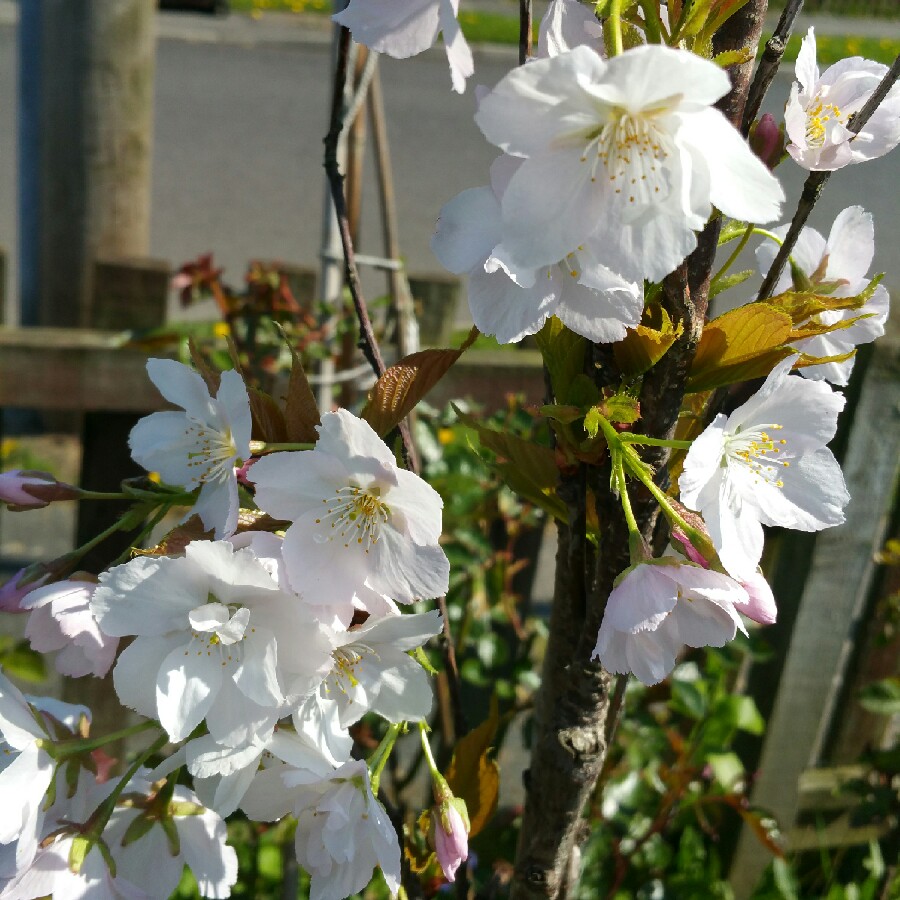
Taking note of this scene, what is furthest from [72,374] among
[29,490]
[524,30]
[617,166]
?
[617,166]

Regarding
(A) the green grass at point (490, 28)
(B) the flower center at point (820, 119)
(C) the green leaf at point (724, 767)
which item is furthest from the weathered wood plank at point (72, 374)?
(A) the green grass at point (490, 28)

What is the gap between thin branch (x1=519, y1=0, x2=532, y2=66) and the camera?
0.62 metres

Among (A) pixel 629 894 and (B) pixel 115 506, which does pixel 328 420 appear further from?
(A) pixel 629 894

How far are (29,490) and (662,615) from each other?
52 centimetres

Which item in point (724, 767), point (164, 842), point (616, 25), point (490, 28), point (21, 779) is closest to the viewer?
point (616, 25)

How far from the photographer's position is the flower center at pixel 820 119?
67 centimetres

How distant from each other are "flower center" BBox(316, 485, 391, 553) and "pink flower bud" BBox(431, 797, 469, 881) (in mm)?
256

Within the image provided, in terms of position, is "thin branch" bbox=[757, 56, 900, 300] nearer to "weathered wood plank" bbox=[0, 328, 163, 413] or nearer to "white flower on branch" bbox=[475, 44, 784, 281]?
"white flower on branch" bbox=[475, 44, 784, 281]

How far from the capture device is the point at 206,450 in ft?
2.47

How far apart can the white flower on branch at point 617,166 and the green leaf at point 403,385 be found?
16cm

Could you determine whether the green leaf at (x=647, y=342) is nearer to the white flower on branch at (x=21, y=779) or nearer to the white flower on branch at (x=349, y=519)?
the white flower on branch at (x=349, y=519)

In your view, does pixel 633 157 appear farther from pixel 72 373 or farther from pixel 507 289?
pixel 72 373

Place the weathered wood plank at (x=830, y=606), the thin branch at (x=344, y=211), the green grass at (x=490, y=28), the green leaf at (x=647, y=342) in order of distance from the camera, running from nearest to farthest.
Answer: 1. the green leaf at (x=647, y=342)
2. the thin branch at (x=344, y=211)
3. the weathered wood plank at (x=830, y=606)
4. the green grass at (x=490, y=28)

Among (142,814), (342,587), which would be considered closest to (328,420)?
(342,587)
